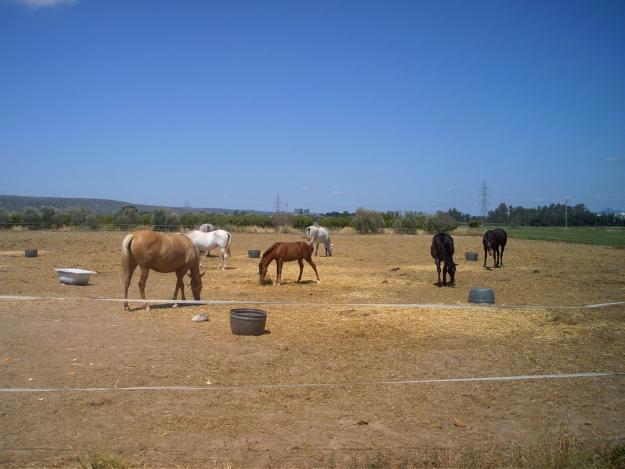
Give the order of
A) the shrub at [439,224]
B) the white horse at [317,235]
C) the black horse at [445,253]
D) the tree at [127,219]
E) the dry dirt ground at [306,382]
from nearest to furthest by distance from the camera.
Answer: the dry dirt ground at [306,382]
the black horse at [445,253]
the white horse at [317,235]
the tree at [127,219]
the shrub at [439,224]

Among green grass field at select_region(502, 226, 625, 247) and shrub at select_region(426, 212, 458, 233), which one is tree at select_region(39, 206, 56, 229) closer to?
shrub at select_region(426, 212, 458, 233)

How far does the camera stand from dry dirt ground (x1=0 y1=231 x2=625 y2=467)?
5.23 meters

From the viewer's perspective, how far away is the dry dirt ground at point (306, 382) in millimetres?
5230

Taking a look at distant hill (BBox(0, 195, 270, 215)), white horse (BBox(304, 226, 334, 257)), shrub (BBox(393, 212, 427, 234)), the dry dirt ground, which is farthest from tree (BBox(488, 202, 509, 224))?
the dry dirt ground

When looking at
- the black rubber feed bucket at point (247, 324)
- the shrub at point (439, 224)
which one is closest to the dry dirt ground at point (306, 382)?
the black rubber feed bucket at point (247, 324)

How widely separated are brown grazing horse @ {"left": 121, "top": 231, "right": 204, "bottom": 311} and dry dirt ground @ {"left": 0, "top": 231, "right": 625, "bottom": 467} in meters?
0.90

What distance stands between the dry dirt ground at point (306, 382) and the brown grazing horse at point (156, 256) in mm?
898

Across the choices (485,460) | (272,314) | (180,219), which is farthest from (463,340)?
(180,219)

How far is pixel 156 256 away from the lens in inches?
501

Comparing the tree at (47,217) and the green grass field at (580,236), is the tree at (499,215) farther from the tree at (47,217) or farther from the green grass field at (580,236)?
the tree at (47,217)

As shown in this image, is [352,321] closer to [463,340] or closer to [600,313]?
[463,340]

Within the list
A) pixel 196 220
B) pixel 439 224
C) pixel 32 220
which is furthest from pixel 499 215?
pixel 32 220

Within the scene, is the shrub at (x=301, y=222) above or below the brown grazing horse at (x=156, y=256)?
above

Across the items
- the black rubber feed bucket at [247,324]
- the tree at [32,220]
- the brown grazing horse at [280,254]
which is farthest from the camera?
the tree at [32,220]
